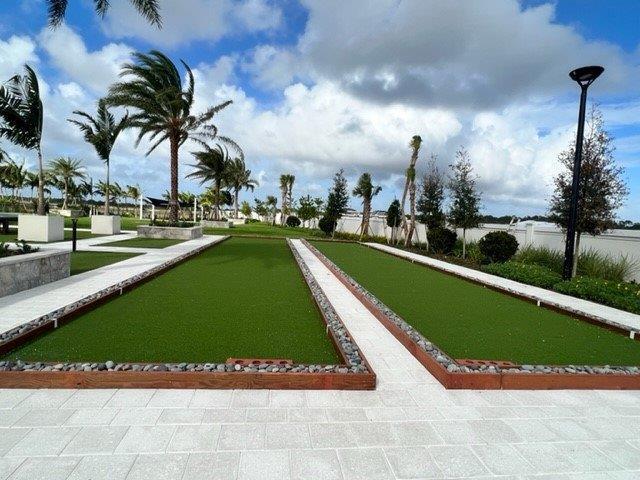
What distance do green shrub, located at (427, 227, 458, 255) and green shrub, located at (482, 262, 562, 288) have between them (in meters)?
5.72

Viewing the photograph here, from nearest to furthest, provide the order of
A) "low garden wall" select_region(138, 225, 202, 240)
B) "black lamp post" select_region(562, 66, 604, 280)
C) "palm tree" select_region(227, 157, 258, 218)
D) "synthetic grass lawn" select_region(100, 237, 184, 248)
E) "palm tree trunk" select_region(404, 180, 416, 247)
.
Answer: "black lamp post" select_region(562, 66, 604, 280)
"synthetic grass lawn" select_region(100, 237, 184, 248)
"low garden wall" select_region(138, 225, 202, 240)
"palm tree trunk" select_region(404, 180, 416, 247)
"palm tree" select_region(227, 157, 258, 218)

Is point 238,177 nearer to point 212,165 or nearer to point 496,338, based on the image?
point 212,165

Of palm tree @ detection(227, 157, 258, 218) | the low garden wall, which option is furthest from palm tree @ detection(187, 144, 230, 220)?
the low garden wall

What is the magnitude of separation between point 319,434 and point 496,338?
129 inches

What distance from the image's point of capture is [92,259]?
396 inches

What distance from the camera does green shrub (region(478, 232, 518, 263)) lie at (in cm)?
1297

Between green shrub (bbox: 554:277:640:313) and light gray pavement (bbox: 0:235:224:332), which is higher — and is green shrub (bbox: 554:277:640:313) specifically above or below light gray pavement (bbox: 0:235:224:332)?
above

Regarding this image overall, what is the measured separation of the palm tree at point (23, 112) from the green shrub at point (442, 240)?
15.9 metres

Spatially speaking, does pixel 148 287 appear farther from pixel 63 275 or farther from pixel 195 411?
pixel 195 411

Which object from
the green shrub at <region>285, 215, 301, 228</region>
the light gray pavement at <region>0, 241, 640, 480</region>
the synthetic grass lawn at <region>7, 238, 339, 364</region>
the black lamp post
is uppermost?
the black lamp post

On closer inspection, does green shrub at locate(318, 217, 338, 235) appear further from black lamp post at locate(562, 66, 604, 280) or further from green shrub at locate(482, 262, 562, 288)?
black lamp post at locate(562, 66, 604, 280)

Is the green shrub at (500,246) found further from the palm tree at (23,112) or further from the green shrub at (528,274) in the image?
the palm tree at (23,112)

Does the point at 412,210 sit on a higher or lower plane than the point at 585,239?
higher

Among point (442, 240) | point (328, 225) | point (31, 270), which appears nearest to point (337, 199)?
point (328, 225)
